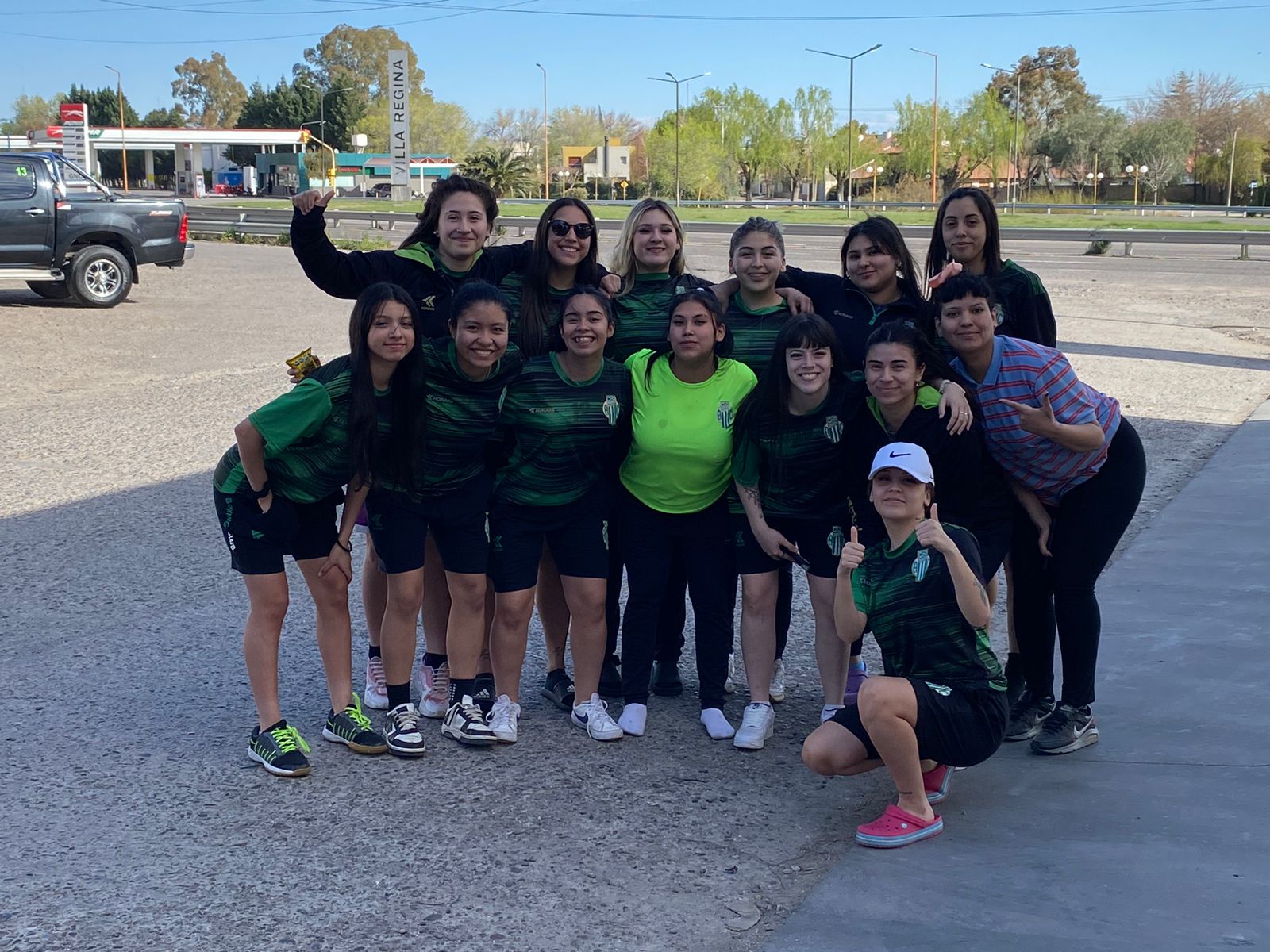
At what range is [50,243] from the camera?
55.6 feet

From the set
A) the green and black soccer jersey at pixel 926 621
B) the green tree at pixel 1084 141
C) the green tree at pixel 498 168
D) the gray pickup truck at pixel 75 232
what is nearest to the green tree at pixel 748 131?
the green tree at pixel 1084 141

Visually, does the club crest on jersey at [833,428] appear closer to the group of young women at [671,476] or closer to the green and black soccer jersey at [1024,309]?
the group of young women at [671,476]

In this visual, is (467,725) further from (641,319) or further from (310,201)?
(310,201)

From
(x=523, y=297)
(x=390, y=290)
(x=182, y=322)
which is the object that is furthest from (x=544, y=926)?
(x=182, y=322)

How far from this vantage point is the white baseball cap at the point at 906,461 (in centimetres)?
381

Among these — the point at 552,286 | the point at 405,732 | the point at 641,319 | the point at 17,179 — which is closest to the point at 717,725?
the point at 405,732

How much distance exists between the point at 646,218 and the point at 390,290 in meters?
1.15

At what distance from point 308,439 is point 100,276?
15281mm

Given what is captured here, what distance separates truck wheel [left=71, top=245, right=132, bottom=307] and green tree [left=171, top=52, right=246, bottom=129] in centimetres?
11857

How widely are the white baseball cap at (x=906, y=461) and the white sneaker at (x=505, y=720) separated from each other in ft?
5.14

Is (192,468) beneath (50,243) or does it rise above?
beneath

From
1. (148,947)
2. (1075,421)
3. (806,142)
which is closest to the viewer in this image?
(148,947)

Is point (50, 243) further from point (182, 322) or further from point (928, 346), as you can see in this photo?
point (928, 346)

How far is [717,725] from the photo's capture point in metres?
4.55
